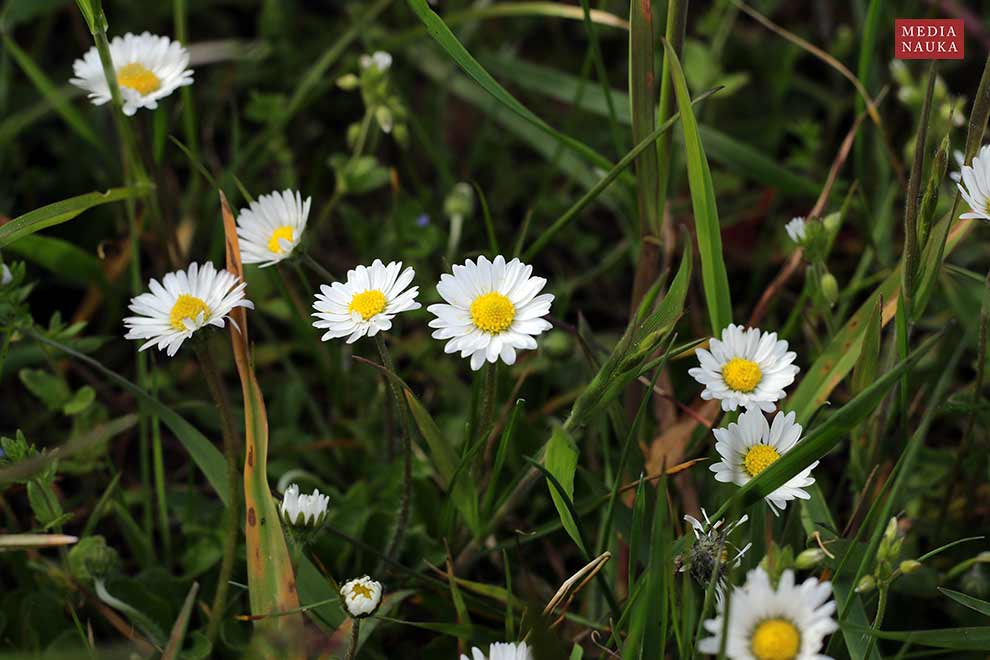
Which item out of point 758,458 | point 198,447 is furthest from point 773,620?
point 198,447

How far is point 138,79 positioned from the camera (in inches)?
66.8

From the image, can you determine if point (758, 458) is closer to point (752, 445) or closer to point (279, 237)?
point (752, 445)

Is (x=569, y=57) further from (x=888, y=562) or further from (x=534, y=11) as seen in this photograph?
(x=888, y=562)

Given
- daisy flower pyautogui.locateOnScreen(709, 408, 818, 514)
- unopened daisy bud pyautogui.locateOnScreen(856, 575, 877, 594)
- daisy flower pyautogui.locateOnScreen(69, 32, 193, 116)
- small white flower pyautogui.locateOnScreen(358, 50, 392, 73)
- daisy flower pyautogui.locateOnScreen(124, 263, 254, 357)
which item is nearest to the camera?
unopened daisy bud pyautogui.locateOnScreen(856, 575, 877, 594)

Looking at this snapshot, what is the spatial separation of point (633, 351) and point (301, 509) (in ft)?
1.61

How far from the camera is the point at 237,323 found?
4.75 ft

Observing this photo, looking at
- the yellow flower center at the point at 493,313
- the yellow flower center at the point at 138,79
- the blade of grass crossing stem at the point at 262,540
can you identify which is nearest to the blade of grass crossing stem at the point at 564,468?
the yellow flower center at the point at 493,313

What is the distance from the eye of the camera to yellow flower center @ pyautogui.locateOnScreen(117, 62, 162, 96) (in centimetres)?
169

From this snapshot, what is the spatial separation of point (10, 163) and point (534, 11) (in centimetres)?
122

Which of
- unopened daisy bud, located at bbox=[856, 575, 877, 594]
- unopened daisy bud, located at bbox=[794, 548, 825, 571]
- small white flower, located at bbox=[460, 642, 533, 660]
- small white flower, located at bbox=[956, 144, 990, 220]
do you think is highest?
small white flower, located at bbox=[956, 144, 990, 220]

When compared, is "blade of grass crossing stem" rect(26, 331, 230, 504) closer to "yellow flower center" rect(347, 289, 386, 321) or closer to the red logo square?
"yellow flower center" rect(347, 289, 386, 321)

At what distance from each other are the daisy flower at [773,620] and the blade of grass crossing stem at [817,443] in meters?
0.13

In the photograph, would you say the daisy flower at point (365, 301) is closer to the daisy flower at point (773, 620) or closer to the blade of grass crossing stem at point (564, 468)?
the blade of grass crossing stem at point (564, 468)

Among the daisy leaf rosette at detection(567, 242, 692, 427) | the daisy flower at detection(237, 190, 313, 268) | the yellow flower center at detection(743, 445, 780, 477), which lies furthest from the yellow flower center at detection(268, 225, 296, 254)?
the yellow flower center at detection(743, 445, 780, 477)
